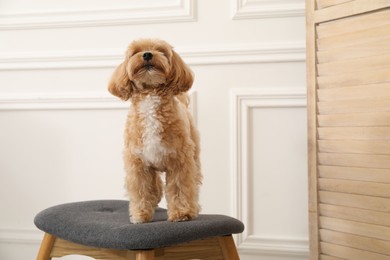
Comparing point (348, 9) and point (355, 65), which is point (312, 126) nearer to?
point (355, 65)

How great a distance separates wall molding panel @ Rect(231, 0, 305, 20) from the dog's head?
2.40ft

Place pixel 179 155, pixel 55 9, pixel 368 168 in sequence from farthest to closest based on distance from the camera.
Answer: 1. pixel 55 9
2. pixel 368 168
3. pixel 179 155

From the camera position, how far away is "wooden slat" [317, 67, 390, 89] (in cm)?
146

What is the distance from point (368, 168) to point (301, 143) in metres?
0.38

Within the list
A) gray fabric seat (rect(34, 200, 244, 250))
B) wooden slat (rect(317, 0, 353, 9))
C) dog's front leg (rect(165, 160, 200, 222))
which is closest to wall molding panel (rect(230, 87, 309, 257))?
wooden slat (rect(317, 0, 353, 9))

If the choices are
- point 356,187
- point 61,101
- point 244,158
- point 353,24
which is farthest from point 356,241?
point 61,101

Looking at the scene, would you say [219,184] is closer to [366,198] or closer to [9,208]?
[366,198]

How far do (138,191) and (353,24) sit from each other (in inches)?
33.2

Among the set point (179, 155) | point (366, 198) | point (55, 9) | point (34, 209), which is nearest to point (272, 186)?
point (366, 198)

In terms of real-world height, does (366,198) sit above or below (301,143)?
below

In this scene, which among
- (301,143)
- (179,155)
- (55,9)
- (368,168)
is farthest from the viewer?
(55,9)

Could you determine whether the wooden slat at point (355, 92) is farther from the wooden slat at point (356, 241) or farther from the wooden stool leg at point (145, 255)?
the wooden stool leg at point (145, 255)

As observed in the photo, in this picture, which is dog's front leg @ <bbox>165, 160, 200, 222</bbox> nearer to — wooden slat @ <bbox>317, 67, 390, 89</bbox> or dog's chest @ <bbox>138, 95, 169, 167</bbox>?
dog's chest @ <bbox>138, 95, 169, 167</bbox>

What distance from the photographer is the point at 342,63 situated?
1578 mm
